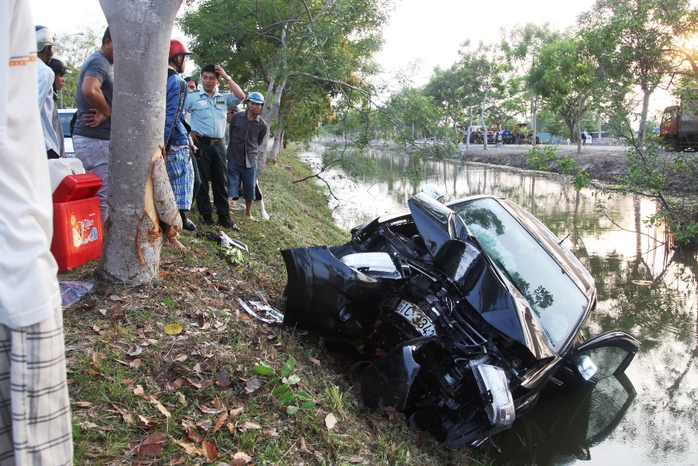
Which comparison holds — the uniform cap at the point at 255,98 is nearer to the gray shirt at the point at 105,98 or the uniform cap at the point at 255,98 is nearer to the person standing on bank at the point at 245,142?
the person standing on bank at the point at 245,142

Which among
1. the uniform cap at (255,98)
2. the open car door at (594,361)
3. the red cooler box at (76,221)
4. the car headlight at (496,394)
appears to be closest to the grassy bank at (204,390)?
the red cooler box at (76,221)

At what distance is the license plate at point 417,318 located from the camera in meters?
3.86

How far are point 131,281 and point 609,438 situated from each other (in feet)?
14.1

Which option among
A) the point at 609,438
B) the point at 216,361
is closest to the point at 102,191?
the point at 216,361

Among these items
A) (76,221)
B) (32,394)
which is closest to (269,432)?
(32,394)

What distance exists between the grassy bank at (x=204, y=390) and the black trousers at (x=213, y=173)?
6.29ft

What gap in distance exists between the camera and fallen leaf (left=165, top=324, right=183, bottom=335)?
3617 mm

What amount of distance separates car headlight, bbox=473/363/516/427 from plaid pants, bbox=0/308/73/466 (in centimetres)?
249

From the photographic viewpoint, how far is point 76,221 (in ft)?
13.3

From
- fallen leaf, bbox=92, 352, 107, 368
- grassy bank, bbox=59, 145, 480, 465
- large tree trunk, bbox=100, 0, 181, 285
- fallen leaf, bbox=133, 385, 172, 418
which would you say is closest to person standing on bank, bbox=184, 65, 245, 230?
grassy bank, bbox=59, 145, 480, 465

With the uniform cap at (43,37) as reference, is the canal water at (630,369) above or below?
below

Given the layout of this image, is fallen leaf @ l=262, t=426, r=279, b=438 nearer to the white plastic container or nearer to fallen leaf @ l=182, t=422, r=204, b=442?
fallen leaf @ l=182, t=422, r=204, b=442

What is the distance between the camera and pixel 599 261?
35.2 feet

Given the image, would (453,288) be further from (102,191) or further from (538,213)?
(538,213)
